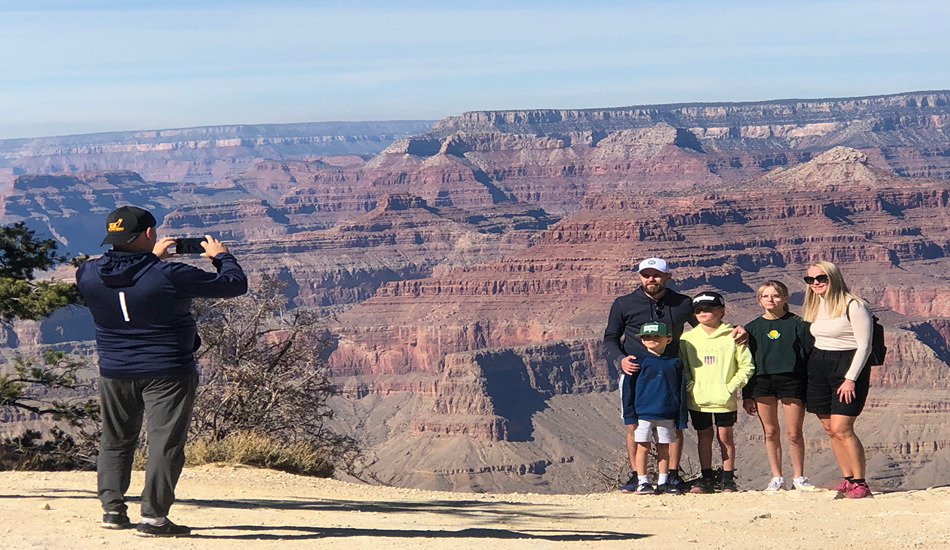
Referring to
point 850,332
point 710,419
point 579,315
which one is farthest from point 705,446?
point 579,315

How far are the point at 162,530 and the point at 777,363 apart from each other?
244 inches

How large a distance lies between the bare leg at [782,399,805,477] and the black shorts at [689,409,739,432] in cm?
50

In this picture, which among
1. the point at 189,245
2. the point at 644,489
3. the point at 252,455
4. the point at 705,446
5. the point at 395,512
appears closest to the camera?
the point at 189,245

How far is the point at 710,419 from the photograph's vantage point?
1373 centimetres

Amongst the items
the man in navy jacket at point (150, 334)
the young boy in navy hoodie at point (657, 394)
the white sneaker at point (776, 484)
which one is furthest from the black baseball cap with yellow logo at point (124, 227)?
the white sneaker at point (776, 484)

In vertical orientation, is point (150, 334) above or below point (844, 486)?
above

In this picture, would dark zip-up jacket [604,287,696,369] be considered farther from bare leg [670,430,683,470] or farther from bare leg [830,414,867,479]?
bare leg [830,414,867,479]

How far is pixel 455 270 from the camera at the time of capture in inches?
5881

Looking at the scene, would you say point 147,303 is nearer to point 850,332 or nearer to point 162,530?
point 162,530

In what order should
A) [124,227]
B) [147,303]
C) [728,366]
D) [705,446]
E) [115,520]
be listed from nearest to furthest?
[147,303], [124,227], [115,520], [728,366], [705,446]

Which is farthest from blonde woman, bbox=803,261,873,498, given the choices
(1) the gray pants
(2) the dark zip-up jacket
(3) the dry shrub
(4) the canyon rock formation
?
(4) the canyon rock formation

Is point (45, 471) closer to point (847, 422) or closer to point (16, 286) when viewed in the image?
point (16, 286)

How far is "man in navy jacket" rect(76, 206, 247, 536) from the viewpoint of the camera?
978cm

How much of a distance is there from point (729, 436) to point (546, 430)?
78777 mm
